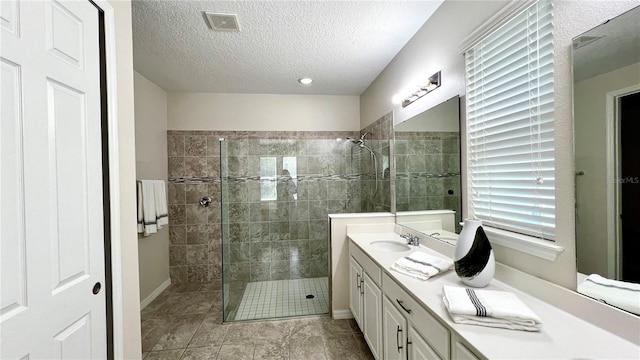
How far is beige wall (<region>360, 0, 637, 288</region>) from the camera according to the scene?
3.16 ft

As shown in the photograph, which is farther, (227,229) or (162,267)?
(162,267)

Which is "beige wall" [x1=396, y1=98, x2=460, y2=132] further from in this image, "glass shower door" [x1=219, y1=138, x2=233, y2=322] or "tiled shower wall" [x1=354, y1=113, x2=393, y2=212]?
"glass shower door" [x1=219, y1=138, x2=233, y2=322]

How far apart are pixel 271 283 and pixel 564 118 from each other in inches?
115

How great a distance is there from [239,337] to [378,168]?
2.21 metres

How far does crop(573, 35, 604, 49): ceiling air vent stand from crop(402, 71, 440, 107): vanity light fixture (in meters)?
0.89

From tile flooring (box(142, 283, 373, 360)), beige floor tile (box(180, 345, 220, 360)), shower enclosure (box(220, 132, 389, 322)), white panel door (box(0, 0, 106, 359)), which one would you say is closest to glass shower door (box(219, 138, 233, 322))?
shower enclosure (box(220, 132, 389, 322))

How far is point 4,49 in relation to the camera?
0.82 m

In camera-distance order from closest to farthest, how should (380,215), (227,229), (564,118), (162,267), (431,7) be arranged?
(564,118) < (431,7) < (380,215) < (227,229) < (162,267)

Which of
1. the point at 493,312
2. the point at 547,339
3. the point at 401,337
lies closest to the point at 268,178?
the point at 401,337

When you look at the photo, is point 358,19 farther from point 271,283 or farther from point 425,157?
point 271,283

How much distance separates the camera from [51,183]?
992mm

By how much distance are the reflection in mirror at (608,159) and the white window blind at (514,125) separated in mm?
124

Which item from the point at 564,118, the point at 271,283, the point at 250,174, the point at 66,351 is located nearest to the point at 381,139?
the point at 250,174

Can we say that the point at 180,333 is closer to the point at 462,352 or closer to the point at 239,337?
the point at 239,337
